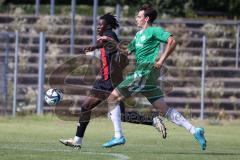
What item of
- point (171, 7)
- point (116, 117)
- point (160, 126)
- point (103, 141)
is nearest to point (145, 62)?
point (116, 117)

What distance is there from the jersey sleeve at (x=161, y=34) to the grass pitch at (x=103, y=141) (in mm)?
1508

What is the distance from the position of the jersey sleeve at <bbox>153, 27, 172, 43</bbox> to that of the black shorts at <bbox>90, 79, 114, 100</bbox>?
938mm

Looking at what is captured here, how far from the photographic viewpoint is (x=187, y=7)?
93.3 feet

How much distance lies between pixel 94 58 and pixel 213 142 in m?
6.63

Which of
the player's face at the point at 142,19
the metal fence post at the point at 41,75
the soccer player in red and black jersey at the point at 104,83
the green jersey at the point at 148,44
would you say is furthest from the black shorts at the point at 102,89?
the metal fence post at the point at 41,75

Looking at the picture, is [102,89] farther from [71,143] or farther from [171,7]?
[171,7]

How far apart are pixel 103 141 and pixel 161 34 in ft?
10.2

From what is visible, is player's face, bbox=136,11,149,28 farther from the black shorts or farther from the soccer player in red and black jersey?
the black shorts

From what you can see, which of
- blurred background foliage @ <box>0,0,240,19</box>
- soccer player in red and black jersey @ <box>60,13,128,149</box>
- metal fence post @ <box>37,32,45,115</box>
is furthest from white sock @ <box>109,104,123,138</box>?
blurred background foliage @ <box>0,0,240,19</box>

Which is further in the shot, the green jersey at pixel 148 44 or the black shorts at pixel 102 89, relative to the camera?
the black shorts at pixel 102 89

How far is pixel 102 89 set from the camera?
12.7m

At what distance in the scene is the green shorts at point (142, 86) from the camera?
1248 cm

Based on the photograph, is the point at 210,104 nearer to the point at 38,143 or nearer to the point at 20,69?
the point at 20,69

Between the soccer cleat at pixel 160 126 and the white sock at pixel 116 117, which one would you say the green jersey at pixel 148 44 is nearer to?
the white sock at pixel 116 117
